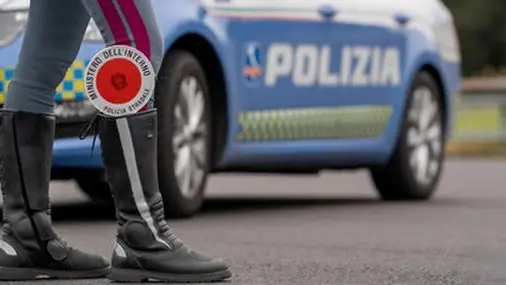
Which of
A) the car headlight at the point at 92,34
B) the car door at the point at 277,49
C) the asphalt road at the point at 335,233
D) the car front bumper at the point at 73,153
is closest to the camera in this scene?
the asphalt road at the point at 335,233

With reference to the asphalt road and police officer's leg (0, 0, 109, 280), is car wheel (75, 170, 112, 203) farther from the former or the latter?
police officer's leg (0, 0, 109, 280)

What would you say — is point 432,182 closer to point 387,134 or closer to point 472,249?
point 387,134

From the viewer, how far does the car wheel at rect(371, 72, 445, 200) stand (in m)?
9.50

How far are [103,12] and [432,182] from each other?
5.31m

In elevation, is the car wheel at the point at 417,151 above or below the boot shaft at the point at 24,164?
below

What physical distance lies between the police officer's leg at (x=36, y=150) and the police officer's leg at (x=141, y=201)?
Result: 0.19 meters

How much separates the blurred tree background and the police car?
45.7 metres

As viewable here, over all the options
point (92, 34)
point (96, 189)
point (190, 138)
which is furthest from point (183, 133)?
point (96, 189)

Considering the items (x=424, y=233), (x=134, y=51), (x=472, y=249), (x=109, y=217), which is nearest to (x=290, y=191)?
(x=109, y=217)

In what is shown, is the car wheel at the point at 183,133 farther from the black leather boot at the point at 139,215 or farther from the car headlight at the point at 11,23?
the black leather boot at the point at 139,215

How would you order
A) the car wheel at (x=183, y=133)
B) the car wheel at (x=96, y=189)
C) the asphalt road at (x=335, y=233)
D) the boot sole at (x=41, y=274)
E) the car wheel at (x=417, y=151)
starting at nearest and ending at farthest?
the boot sole at (x=41, y=274), the asphalt road at (x=335, y=233), the car wheel at (x=183, y=133), the car wheel at (x=96, y=189), the car wheel at (x=417, y=151)

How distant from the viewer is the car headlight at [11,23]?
23.2ft

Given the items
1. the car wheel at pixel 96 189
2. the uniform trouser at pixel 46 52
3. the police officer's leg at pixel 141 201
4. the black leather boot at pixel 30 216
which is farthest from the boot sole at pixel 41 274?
the car wheel at pixel 96 189

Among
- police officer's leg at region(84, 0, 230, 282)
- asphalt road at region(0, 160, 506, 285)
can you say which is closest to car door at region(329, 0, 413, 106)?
asphalt road at region(0, 160, 506, 285)
